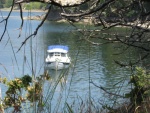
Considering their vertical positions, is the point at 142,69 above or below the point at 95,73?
above

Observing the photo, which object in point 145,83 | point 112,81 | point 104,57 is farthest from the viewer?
point 104,57

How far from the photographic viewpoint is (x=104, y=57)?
23.9 metres

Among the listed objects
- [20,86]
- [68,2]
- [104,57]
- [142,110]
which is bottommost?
[104,57]

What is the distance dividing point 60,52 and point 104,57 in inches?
103

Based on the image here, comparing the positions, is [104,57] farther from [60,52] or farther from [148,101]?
[148,101]

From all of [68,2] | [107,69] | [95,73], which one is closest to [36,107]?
[68,2]

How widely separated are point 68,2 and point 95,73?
645 inches

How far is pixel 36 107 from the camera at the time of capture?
2.11 metres

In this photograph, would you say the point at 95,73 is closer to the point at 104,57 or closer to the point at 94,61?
the point at 94,61

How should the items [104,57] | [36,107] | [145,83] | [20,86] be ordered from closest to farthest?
[36,107] < [20,86] < [145,83] < [104,57]

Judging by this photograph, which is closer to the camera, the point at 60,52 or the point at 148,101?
the point at 148,101

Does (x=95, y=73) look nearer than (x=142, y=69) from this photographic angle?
No

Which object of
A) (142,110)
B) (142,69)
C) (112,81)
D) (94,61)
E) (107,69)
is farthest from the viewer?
(94,61)

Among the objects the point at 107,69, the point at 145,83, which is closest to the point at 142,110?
the point at 145,83
